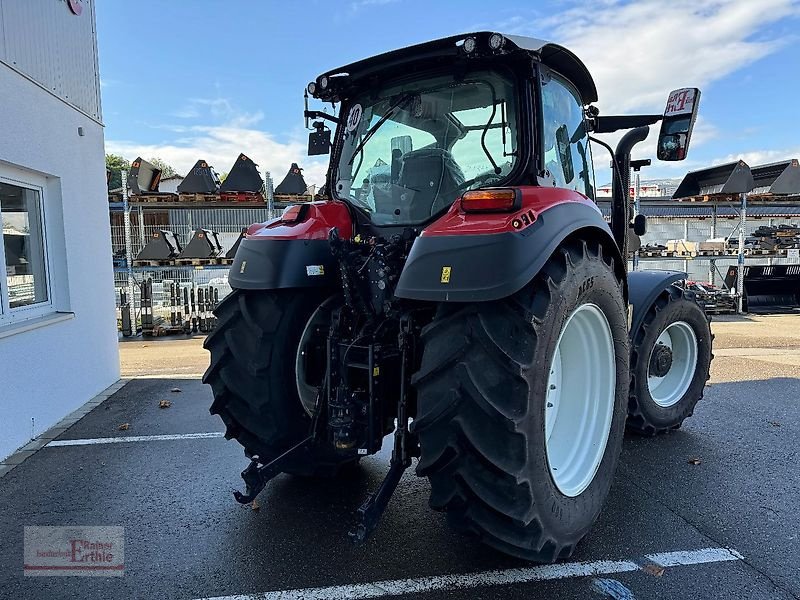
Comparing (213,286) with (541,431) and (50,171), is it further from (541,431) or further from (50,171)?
(541,431)

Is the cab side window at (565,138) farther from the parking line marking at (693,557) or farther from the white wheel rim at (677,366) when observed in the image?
the parking line marking at (693,557)

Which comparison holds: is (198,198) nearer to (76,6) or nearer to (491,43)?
(76,6)

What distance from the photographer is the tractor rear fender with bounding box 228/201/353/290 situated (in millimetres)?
2826

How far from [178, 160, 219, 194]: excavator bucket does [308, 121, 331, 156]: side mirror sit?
7545mm

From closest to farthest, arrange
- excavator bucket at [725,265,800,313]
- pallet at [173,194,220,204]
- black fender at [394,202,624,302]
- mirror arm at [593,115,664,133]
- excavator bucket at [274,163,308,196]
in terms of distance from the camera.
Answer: black fender at [394,202,624,302] → mirror arm at [593,115,664,133] → pallet at [173,194,220,204] → excavator bucket at [274,163,308,196] → excavator bucket at [725,265,800,313]

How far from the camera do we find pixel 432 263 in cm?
217

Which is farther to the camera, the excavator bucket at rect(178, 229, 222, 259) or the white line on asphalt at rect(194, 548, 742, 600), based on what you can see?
the excavator bucket at rect(178, 229, 222, 259)

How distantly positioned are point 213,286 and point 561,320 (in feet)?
30.6

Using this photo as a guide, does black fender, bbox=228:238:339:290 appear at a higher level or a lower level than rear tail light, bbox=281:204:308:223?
lower

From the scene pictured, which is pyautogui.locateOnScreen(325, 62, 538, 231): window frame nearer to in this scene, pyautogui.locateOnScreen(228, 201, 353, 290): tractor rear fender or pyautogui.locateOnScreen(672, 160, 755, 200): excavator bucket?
pyautogui.locateOnScreen(228, 201, 353, 290): tractor rear fender

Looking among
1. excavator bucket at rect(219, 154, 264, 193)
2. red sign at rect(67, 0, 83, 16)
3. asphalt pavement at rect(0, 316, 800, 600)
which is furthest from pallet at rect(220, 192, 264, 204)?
asphalt pavement at rect(0, 316, 800, 600)

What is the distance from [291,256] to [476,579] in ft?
5.80

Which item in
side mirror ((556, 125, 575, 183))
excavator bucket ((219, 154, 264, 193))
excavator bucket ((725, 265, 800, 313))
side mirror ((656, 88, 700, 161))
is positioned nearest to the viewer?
side mirror ((556, 125, 575, 183))

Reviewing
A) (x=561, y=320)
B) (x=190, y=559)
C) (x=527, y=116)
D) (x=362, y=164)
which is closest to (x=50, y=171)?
(x=362, y=164)
